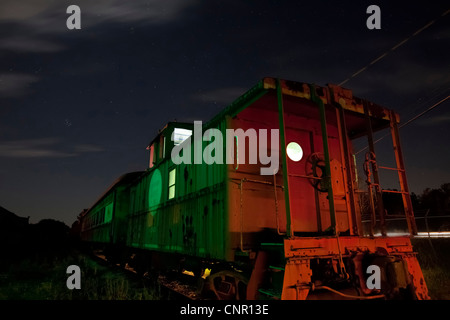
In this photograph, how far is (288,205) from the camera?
14.7ft

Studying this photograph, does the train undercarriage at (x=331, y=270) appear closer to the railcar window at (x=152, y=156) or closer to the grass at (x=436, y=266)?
the grass at (x=436, y=266)

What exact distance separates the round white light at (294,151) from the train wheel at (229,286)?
2.61 meters

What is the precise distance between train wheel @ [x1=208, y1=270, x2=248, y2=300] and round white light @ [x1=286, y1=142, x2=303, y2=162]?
2.61 meters

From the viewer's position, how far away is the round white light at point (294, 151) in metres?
6.23

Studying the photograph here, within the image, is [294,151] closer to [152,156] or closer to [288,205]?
[288,205]

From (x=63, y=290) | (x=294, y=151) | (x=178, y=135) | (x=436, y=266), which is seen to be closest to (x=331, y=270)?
(x=294, y=151)

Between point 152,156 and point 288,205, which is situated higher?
point 152,156

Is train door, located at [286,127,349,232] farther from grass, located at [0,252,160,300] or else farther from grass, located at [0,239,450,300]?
grass, located at [0,252,160,300]

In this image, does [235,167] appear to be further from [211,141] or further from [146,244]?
[146,244]

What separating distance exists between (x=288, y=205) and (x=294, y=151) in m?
2.10

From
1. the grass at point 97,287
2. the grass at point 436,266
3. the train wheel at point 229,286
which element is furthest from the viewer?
the grass at point 97,287

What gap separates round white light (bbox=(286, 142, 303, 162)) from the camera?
623 cm
